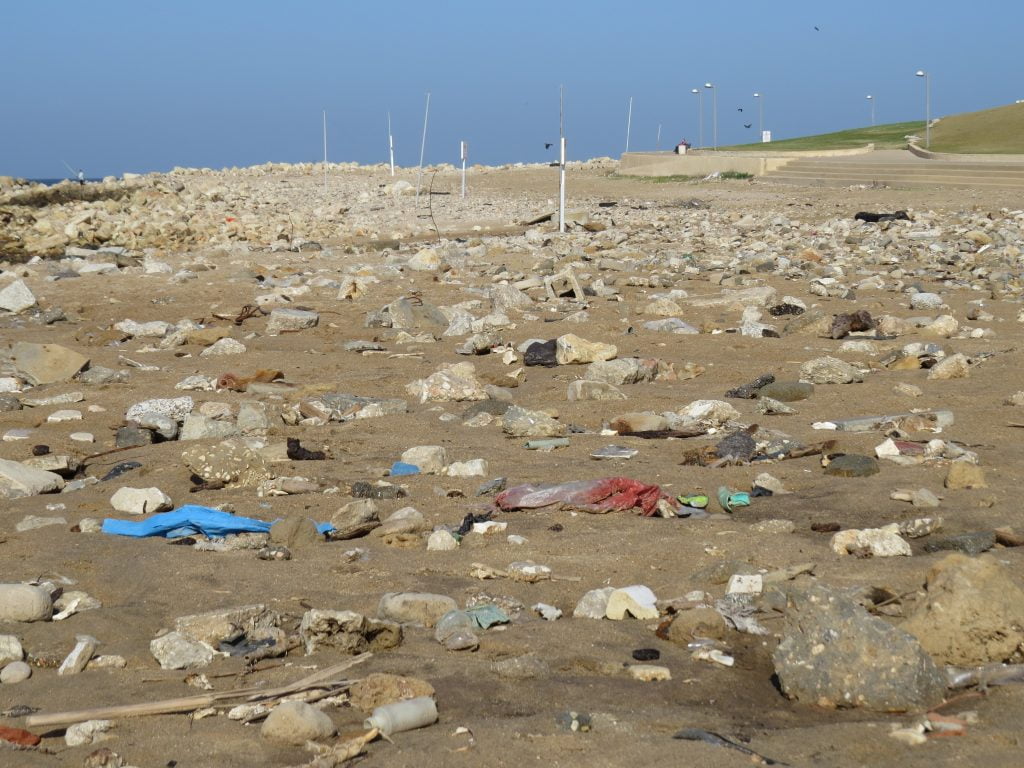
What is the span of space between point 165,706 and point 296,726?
0.39 m

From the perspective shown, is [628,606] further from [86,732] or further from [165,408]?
[165,408]

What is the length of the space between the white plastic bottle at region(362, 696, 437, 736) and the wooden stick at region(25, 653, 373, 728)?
293 millimetres

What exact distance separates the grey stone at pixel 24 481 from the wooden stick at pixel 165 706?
2578 millimetres

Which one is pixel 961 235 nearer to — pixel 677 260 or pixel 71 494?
pixel 677 260

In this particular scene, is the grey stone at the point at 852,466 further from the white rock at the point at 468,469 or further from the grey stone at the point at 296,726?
the grey stone at the point at 296,726

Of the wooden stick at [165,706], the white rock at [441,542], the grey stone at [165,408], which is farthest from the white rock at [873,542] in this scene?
the grey stone at [165,408]

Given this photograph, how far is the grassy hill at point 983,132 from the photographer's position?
28.2 metres

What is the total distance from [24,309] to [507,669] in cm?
877

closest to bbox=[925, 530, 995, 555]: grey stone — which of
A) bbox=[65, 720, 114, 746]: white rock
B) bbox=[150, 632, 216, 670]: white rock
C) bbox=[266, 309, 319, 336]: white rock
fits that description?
bbox=[150, 632, 216, 670]: white rock

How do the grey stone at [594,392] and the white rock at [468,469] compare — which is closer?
the white rock at [468,469]

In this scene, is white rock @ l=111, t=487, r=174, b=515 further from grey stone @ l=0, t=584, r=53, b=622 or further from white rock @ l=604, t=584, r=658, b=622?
white rock @ l=604, t=584, r=658, b=622

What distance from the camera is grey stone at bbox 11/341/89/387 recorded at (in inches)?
304

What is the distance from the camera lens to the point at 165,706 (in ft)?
9.75

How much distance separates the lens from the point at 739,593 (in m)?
3.83
